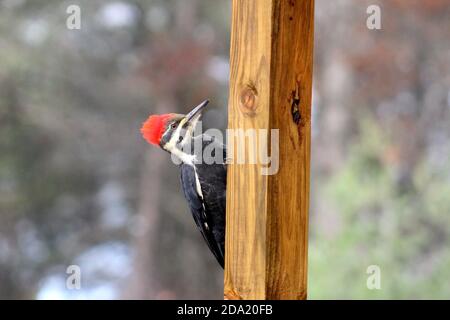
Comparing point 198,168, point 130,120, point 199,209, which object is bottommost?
point 199,209

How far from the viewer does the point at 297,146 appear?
210 centimetres

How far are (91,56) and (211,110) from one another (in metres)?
1.74

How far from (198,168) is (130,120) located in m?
6.43

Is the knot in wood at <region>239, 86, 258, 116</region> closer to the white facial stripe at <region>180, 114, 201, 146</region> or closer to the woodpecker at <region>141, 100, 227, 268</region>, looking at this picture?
the woodpecker at <region>141, 100, 227, 268</region>

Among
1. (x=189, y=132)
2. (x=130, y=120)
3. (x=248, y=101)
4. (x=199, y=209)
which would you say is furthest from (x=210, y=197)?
(x=130, y=120)

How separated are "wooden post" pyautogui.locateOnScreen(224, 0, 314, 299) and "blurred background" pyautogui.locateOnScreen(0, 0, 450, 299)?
7042mm

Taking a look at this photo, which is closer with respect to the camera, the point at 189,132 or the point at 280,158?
the point at 280,158

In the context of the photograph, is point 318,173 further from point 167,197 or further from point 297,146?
point 297,146

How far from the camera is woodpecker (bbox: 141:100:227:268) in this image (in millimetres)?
3445

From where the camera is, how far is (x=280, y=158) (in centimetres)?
206

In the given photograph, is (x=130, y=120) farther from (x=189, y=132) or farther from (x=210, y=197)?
(x=210, y=197)

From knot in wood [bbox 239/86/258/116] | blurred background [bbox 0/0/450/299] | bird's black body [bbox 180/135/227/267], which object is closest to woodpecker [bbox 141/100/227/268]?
bird's black body [bbox 180/135/227/267]

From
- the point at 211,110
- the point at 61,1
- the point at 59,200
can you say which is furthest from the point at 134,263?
the point at 61,1
